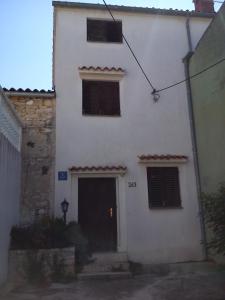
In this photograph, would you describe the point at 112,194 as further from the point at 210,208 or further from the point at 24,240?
the point at 210,208

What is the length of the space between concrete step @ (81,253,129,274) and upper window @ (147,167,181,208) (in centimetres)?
182

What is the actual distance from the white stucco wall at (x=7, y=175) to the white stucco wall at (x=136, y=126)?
1289mm

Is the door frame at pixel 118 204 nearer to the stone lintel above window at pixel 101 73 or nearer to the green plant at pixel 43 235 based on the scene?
the green plant at pixel 43 235

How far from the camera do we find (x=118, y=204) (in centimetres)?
Answer: 1055

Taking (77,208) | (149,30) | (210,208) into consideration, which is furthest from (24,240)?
(149,30)

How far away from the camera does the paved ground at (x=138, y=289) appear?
281 inches

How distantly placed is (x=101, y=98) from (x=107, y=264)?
5152 millimetres

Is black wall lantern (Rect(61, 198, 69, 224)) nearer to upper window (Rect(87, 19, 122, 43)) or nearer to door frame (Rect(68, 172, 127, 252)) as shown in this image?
door frame (Rect(68, 172, 127, 252))

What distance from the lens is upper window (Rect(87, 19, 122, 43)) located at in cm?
1197

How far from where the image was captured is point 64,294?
7.43m

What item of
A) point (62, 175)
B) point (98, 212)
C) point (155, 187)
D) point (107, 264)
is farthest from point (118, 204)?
point (62, 175)

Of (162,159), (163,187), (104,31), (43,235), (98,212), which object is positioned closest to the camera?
(43,235)

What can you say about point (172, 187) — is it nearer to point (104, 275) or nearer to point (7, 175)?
point (104, 275)

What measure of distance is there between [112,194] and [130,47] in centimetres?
506
